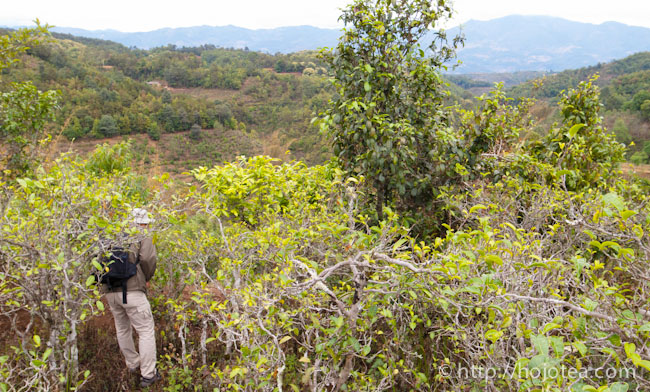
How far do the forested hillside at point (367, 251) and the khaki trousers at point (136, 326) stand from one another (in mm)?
122

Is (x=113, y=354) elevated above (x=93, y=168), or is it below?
below

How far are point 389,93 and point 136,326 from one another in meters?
3.27

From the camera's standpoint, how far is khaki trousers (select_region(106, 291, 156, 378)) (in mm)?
3051

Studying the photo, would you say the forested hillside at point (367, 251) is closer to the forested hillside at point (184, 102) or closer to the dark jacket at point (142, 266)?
the dark jacket at point (142, 266)

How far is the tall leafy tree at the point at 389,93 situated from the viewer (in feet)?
10.9

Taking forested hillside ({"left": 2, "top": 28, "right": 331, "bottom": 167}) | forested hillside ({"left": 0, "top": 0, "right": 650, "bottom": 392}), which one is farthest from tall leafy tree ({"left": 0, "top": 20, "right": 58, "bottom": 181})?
forested hillside ({"left": 2, "top": 28, "right": 331, "bottom": 167})

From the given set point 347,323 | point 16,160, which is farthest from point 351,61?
point 16,160

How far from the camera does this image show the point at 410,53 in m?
3.57

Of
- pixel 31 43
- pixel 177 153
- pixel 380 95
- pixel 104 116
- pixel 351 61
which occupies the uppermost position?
pixel 31 43

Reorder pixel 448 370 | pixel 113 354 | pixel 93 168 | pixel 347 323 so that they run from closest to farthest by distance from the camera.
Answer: pixel 347 323, pixel 448 370, pixel 113 354, pixel 93 168

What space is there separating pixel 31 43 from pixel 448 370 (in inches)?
251

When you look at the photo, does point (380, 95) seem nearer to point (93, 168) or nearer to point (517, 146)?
point (517, 146)

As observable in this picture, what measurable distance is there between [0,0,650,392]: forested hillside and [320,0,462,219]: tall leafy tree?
22 mm

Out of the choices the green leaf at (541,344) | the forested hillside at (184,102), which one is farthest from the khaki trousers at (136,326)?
the forested hillside at (184,102)
